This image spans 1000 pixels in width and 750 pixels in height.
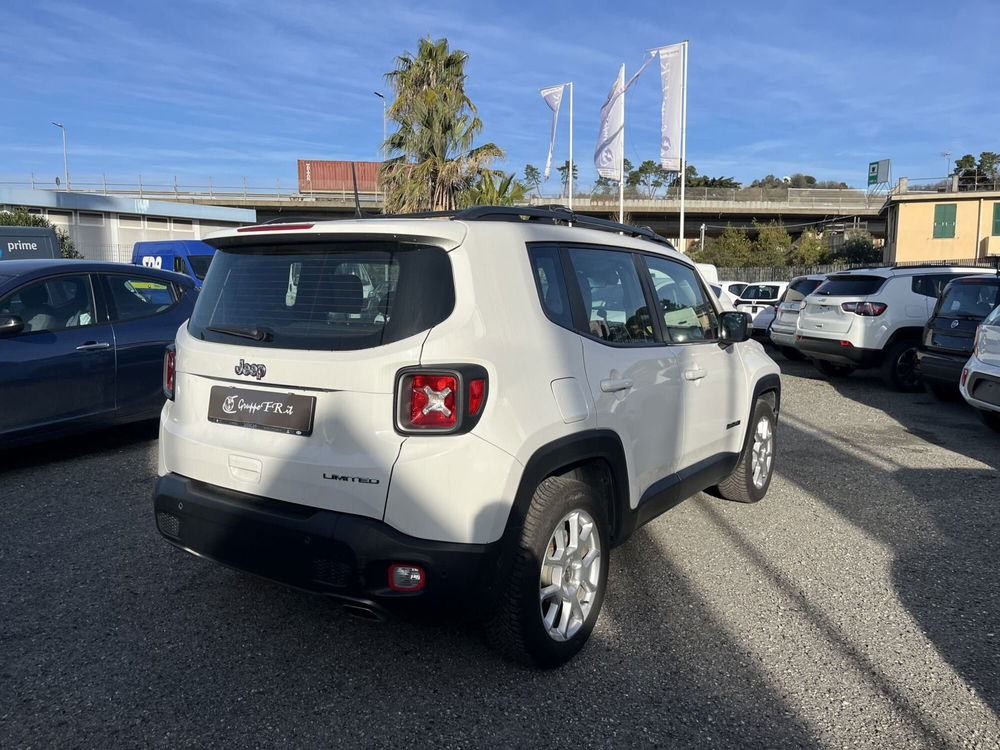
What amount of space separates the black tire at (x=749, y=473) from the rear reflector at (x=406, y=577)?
9.13 feet

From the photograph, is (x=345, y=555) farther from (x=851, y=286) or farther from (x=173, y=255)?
(x=173, y=255)

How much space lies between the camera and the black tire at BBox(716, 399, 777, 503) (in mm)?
4898

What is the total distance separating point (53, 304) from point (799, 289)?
37.7 feet

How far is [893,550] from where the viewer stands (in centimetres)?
439

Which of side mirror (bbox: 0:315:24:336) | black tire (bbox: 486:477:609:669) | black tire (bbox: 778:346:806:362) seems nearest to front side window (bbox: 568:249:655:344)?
black tire (bbox: 486:477:609:669)

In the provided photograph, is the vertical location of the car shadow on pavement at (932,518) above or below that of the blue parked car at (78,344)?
below

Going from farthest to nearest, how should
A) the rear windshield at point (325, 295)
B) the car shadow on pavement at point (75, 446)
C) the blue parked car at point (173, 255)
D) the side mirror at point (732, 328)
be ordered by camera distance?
the blue parked car at point (173, 255)
the car shadow on pavement at point (75, 446)
the side mirror at point (732, 328)
the rear windshield at point (325, 295)

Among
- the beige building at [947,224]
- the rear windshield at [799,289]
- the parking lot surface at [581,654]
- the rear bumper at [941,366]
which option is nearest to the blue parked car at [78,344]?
the parking lot surface at [581,654]

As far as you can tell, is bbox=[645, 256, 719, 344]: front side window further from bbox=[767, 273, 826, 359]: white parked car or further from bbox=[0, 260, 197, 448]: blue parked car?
bbox=[767, 273, 826, 359]: white parked car

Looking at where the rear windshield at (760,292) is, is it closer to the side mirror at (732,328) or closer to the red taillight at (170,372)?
the side mirror at (732,328)

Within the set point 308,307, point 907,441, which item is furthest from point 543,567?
point 907,441

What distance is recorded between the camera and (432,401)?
8.45 feet

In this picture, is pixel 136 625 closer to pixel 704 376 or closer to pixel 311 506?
pixel 311 506

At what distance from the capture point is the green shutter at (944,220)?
41.7 metres
